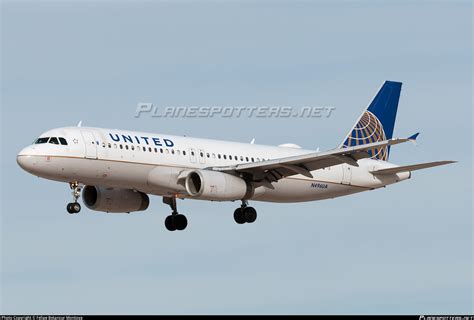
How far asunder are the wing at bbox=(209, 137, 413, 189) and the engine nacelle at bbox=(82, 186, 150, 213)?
479 centimetres

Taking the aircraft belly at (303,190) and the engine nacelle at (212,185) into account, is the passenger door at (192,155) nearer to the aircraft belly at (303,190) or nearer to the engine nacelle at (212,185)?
the engine nacelle at (212,185)

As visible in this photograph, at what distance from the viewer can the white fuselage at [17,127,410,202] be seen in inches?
2235

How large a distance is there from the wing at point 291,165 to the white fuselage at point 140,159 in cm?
75

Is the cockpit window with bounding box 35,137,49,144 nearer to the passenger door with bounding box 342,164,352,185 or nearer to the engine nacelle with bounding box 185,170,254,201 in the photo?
the engine nacelle with bounding box 185,170,254,201

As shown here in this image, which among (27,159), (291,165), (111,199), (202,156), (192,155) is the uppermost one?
(202,156)

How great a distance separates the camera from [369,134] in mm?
70375

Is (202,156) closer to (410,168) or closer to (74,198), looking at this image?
(74,198)

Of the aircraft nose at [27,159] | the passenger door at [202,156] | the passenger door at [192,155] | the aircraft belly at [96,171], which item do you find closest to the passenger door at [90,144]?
the aircraft belly at [96,171]

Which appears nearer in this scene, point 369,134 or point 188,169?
point 188,169

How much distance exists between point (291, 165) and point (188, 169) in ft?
16.3

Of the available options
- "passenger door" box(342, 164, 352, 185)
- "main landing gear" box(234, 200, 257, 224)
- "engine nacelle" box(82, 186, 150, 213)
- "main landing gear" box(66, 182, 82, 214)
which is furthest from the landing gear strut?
"passenger door" box(342, 164, 352, 185)

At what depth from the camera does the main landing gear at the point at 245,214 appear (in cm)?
6216

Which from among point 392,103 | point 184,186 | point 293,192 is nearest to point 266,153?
point 293,192

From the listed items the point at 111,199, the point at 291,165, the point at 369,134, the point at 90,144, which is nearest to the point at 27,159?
the point at 90,144
